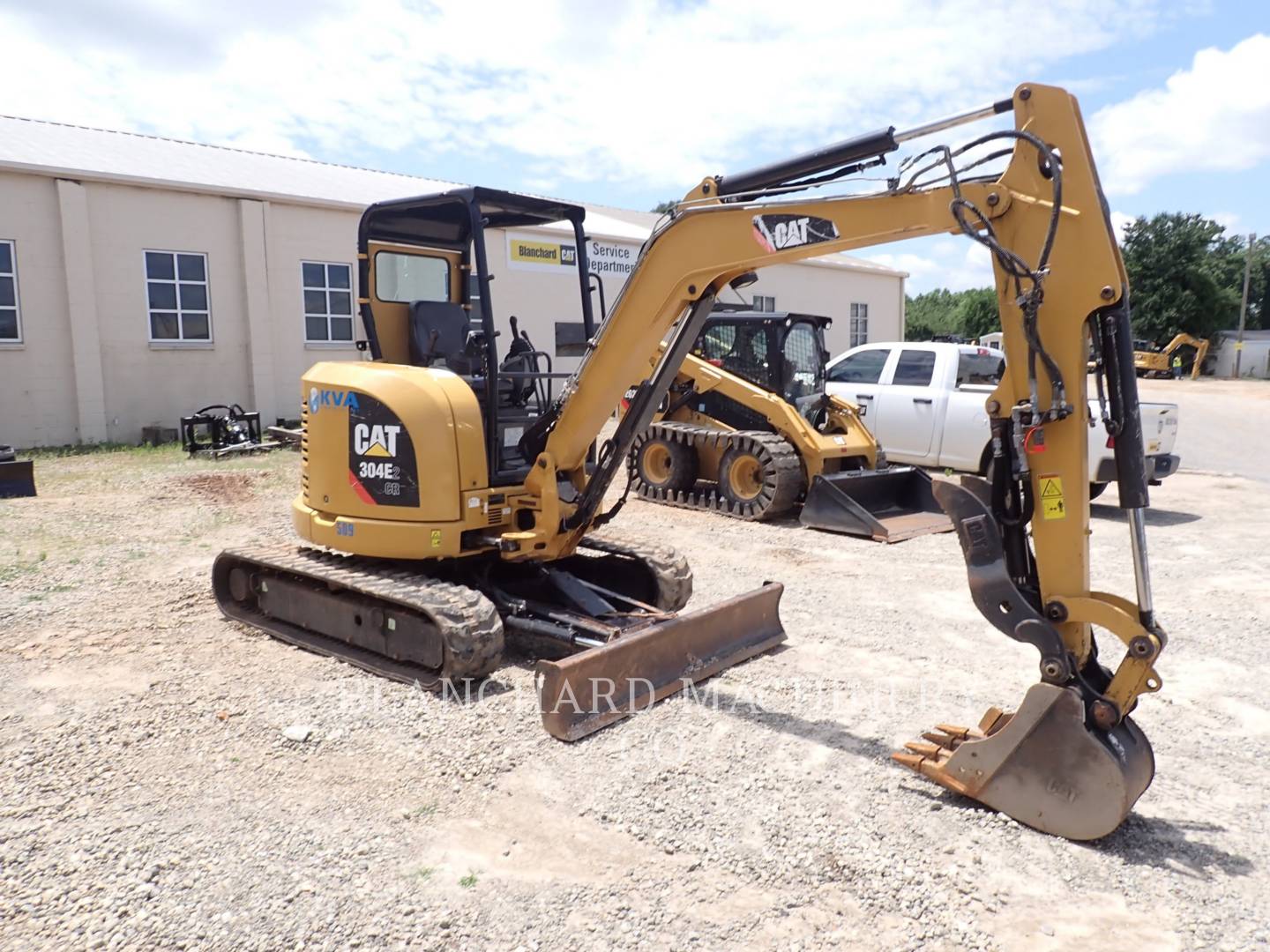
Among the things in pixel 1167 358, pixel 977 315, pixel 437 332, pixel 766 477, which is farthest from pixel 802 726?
pixel 977 315

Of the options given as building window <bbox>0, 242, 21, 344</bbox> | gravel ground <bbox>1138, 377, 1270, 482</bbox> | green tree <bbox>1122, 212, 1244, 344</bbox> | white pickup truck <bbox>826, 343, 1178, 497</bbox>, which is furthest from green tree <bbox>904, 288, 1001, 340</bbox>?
building window <bbox>0, 242, 21, 344</bbox>

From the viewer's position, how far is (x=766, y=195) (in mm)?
4449

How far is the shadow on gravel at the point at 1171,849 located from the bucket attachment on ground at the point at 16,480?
1061cm

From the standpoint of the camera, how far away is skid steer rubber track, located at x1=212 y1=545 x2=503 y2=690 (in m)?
4.82

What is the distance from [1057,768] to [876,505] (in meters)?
6.03

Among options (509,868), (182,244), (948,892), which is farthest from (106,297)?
(948,892)

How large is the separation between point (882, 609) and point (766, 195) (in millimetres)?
3237

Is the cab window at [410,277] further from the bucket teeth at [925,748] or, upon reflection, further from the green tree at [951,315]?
the green tree at [951,315]

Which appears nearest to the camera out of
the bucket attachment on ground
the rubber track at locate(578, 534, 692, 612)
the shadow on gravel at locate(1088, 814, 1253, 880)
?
the shadow on gravel at locate(1088, 814, 1253, 880)

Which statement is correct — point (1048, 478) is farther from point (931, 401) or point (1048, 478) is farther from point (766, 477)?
point (931, 401)

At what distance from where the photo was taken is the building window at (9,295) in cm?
1375

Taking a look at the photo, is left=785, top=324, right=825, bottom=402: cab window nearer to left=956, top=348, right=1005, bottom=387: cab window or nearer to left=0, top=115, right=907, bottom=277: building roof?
left=956, top=348, right=1005, bottom=387: cab window

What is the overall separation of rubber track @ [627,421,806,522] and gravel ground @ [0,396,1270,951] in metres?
3.05

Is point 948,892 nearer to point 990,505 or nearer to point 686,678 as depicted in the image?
point 990,505
